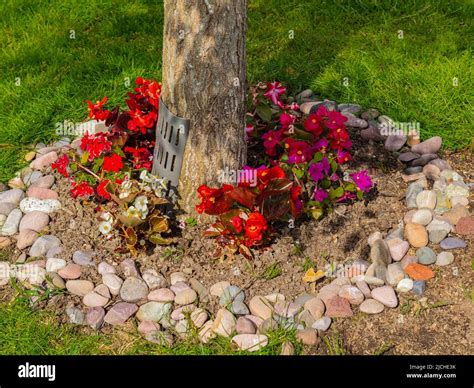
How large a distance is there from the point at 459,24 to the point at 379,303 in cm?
306

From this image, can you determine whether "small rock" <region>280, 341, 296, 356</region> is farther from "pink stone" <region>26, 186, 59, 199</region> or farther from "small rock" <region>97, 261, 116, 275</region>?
"pink stone" <region>26, 186, 59, 199</region>

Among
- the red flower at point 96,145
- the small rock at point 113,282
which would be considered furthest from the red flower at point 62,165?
the small rock at point 113,282

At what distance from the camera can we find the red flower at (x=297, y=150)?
4.24 m

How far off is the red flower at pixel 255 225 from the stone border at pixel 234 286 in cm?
32

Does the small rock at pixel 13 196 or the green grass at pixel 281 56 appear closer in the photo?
the small rock at pixel 13 196

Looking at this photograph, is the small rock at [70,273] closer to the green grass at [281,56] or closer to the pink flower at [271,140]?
the green grass at [281,56]

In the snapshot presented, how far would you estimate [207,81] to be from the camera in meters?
3.91

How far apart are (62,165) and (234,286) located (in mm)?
1340

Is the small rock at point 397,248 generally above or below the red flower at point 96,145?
below

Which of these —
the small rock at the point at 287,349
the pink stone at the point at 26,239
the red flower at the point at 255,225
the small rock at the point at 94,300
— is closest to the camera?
the small rock at the point at 287,349

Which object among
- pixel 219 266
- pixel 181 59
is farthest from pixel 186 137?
pixel 219 266

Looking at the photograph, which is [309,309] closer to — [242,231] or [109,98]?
[242,231]

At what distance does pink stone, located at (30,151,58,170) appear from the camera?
4.83 m

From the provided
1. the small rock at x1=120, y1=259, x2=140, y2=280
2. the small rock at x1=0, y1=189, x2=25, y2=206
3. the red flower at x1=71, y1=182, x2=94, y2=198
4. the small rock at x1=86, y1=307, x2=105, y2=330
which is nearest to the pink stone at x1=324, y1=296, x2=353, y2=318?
the small rock at x1=120, y1=259, x2=140, y2=280
